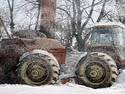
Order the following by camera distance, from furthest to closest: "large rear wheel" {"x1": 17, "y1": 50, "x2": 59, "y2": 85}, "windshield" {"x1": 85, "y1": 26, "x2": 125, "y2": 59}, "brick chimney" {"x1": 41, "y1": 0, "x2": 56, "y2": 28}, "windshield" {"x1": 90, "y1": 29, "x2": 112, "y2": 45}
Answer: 1. "windshield" {"x1": 90, "y1": 29, "x2": 112, "y2": 45}
2. "windshield" {"x1": 85, "y1": 26, "x2": 125, "y2": 59}
3. "brick chimney" {"x1": 41, "y1": 0, "x2": 56, "y2": 28}
4. "large rear wheel" {"x1": 17, "y1": 50, "x2": 59, "y2": 85}

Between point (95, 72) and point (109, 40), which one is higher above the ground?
point (109, 40)

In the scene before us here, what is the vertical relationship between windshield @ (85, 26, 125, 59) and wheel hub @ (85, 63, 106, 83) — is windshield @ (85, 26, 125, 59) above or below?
above

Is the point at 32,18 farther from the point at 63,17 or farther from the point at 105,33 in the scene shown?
the point at 105,33

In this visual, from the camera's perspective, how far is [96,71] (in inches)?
472

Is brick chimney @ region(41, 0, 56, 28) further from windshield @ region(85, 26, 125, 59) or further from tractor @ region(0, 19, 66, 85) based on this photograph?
windshield @ region(85, 26, 125, 59)

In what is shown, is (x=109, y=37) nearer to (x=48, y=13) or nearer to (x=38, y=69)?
(x=48, y=13)

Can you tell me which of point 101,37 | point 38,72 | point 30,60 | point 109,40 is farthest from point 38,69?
point 101,37

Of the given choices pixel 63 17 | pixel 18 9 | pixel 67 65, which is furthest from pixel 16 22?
pixel 67 65

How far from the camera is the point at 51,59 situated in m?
11.5

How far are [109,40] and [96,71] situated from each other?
3.29 metres

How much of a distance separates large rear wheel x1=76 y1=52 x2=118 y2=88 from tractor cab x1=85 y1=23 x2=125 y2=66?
2093 mm

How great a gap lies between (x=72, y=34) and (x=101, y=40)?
685 inches

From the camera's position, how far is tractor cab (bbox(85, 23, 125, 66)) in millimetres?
14403

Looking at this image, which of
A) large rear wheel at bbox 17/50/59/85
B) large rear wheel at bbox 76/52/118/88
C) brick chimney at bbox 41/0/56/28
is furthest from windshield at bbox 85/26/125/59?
large rear wheel at bbox 17/50/59/85
